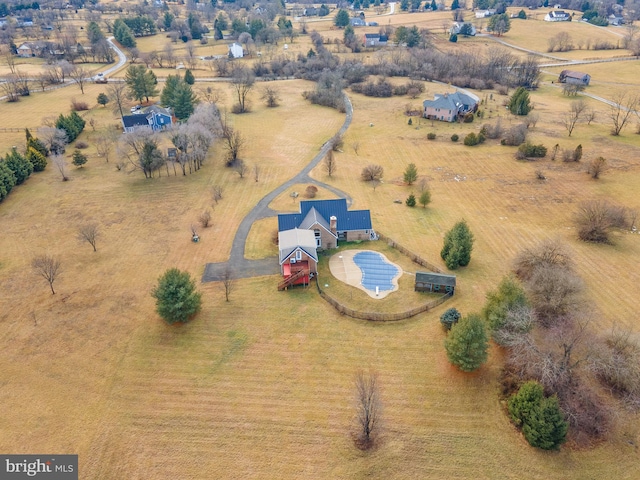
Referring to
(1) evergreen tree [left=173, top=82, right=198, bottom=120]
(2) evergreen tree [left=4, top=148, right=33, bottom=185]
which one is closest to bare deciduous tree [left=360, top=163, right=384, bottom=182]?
(1) evergreen tree [left=173, top=82, right=198, bottom=120]

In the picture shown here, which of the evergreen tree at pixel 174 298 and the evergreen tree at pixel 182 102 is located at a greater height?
the evergreen tree at pixel 182 102

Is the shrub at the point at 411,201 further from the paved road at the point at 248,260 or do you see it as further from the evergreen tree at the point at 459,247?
the evergreen tree at the point at 459,247

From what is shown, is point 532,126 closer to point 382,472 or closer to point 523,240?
point 523,240

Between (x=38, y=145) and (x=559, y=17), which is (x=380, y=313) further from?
(x=559, y=17)

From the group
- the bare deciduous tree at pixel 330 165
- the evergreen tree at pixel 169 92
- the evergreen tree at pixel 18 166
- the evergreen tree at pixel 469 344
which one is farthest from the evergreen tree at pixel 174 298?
the evergreen tree at pixel 169 92

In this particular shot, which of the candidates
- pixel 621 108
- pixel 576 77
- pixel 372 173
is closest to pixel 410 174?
pixel 372 173

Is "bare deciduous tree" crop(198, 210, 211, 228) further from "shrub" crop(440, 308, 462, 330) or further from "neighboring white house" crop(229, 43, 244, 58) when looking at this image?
"neighboring white house" crop(229, 43, 244, 58)
